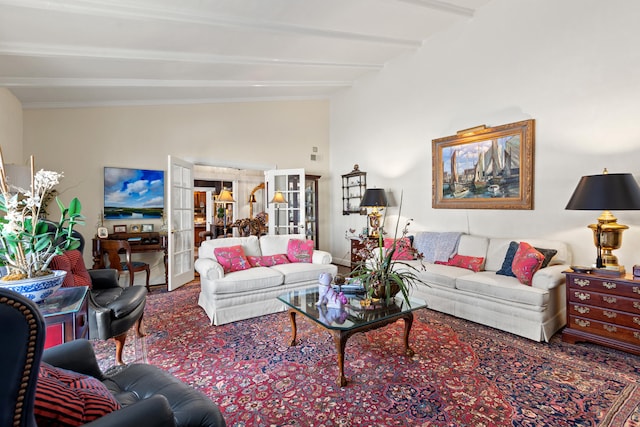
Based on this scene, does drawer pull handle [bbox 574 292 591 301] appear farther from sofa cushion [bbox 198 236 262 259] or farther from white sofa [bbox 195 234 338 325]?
sofa cushion [bbox 198 236 262 259]

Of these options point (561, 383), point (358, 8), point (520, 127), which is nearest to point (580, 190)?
point (520, 127)

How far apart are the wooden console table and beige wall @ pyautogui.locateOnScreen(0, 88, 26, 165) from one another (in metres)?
1.39

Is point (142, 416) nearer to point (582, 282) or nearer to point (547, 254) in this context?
point (582, 282)

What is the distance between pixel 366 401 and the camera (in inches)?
77.8

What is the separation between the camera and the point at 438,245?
163 inches

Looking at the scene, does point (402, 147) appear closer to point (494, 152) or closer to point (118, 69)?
point (494, 152)

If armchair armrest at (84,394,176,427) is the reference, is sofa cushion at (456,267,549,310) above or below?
below

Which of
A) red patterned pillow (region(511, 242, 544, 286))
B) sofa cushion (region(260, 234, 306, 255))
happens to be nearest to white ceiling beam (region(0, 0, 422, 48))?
sofa cushion (region(260, 234, 306, 255))

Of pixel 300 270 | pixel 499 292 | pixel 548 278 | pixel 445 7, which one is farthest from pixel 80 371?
pixel 445 7

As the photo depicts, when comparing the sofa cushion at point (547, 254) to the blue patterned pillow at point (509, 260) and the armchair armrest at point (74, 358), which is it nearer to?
the blue patterned pillow at point (509, 260)

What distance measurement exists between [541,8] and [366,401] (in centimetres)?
433

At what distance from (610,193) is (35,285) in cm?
398

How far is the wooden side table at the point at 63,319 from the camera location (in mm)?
1621

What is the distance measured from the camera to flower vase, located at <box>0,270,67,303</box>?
157 centimetres
